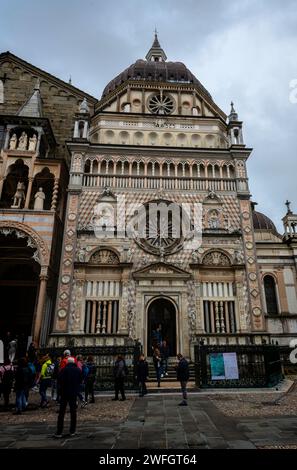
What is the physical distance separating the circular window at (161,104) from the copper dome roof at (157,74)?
2.89 m

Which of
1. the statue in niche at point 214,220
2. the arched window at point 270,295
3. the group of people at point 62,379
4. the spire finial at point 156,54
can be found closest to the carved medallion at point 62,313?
the group of people at point 62,379

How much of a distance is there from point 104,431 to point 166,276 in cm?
1417

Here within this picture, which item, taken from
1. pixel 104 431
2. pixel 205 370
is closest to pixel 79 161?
pixel 205 370

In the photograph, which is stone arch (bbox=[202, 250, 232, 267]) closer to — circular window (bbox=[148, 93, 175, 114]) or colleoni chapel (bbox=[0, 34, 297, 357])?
colleoni chapel (bbox=[0, 34, 297, 357])

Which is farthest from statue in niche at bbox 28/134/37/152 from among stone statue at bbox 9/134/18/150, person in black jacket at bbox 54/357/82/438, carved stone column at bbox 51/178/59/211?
person in black jacket at bbox 54/357/82/438

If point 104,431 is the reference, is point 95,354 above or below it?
above

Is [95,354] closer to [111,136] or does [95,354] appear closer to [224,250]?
[224,250]

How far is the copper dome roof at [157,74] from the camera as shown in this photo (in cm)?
3183

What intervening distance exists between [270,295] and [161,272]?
12552 millimetres

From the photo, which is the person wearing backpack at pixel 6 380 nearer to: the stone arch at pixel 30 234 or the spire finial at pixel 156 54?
the stone arch at pixel 30 234

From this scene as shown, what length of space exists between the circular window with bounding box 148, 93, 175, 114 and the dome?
1485 cm

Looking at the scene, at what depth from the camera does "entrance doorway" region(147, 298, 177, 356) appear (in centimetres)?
2099
